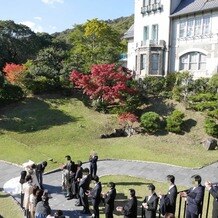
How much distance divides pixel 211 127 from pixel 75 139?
970 centimetres

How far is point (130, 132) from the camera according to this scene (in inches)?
1077

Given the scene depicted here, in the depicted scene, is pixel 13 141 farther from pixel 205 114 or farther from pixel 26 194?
pixel 205 114

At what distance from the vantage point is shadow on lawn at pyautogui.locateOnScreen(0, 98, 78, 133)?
90.6ft

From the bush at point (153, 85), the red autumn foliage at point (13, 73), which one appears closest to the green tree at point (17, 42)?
the red autumn foliage at point (13, 73)

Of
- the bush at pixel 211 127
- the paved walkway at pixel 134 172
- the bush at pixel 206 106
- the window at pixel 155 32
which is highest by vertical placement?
the window at pixel 155 32

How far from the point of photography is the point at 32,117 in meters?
29.5

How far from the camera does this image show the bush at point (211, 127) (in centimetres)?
2527

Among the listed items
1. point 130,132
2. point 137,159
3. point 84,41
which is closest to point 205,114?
point 130,132

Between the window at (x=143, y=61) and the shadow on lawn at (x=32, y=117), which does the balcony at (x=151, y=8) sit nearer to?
the window at (x=143, y=61)

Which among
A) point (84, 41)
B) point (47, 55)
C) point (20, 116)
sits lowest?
point (20, 116)

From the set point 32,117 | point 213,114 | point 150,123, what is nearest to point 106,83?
point 150,123

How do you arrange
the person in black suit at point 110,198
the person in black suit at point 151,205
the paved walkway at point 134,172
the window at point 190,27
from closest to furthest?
the person in black suit at point 151,205
the person in black suit at point 110,198
the paved walkway at point 134,172
the window at point 190,27

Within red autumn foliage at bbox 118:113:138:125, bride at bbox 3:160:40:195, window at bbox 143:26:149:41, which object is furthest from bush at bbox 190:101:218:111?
bride at bbox 3:160:40:195

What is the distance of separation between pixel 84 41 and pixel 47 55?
18.3 metres
